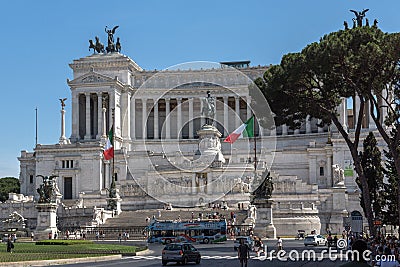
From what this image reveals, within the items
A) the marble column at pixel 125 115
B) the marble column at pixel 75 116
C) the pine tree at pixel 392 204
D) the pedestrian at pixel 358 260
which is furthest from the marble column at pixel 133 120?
the pedestrian at pixel 358 260

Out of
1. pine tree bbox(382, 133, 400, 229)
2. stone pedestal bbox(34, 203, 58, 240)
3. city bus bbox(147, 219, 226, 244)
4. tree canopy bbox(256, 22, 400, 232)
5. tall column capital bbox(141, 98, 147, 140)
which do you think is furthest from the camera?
tall column capital bbox(141, 98, 147, 140)

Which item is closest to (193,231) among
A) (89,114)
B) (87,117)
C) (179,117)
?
(87,117)

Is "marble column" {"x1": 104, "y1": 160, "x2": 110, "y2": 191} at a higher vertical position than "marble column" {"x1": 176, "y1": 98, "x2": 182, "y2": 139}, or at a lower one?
lower

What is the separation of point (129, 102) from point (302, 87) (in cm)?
7163

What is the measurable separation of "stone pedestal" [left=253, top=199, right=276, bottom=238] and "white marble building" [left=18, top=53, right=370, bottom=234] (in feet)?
19.9

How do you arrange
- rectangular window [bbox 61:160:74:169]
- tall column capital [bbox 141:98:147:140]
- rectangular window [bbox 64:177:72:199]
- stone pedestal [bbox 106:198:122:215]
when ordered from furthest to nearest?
tall column capital [bbox 141:98:147:140], rectangular window [bbox 61:160:74:169], rectangular window [bbox 64:177:72:199], stone pedestal [bbox 106:198:122:215]

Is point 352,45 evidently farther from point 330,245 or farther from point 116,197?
point 116,197

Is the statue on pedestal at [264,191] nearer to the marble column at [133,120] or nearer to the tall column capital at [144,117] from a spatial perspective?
the marble column at [133,120]

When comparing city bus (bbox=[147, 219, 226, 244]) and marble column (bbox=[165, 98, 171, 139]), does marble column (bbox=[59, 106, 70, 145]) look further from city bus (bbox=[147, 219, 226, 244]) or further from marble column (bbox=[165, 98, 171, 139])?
city bus (bbox=[147, 219, 226, 244])

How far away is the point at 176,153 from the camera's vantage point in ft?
318

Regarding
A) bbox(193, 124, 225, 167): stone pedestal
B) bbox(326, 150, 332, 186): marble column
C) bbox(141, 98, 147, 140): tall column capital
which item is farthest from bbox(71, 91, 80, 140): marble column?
bbox(326, 150, 332, 186): marble column

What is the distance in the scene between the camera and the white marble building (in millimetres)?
78688

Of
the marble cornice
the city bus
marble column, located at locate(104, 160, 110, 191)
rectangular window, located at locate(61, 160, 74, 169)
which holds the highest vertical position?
the marble cornice

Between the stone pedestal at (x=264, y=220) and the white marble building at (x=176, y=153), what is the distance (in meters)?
6.06
